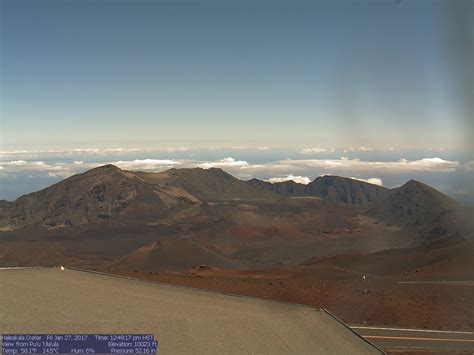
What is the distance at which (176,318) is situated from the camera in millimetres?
27109

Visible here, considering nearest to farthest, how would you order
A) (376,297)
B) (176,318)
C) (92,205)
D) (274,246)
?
(176,318)
(376,297)
(274,246)
(92,205)

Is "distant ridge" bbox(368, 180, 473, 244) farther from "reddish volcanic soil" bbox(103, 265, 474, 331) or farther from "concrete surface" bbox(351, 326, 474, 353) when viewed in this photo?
"concrete surface" bbox(351, 326, 474, 353)

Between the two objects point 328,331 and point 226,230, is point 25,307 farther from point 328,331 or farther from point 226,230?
point 226,230

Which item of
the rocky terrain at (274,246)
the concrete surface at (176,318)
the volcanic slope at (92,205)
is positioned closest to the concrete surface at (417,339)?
the rocky terrain at (274,246)

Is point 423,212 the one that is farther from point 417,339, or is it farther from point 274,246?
point 417,339

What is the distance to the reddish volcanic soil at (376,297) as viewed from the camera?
3262cm

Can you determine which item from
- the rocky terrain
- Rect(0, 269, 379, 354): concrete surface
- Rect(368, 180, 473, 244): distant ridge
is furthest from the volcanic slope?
Rect(0, 269, 379, 354): concrete surface

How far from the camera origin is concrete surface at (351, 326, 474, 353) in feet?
89.1

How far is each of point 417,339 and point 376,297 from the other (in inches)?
367

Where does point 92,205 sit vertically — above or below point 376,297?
below

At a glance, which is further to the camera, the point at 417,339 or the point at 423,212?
the point at 423,212

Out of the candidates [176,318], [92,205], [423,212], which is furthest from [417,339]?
[92,205]

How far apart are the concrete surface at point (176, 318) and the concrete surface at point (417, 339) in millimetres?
2875

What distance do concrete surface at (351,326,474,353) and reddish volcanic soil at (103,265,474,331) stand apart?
136 centimetres
